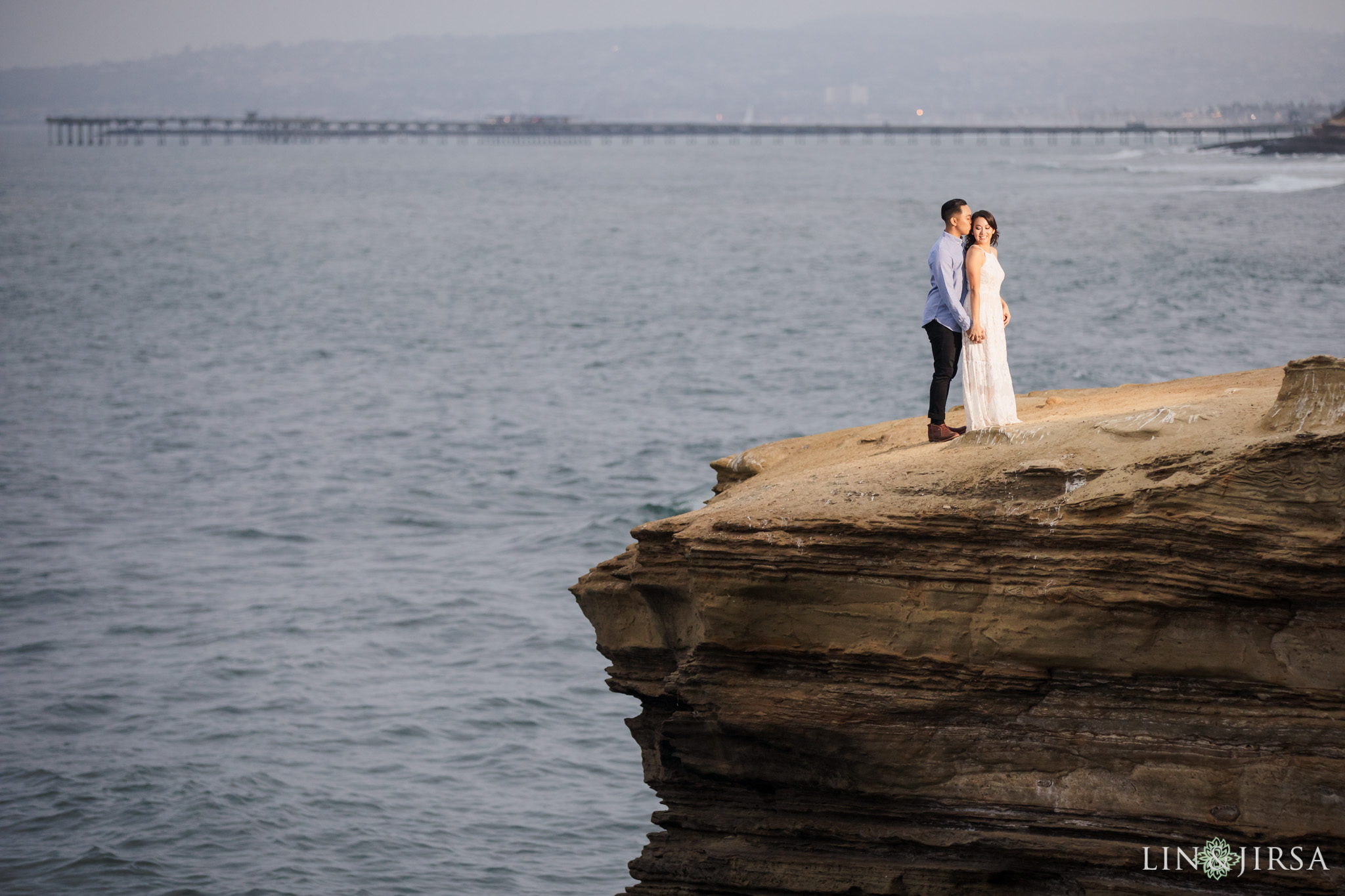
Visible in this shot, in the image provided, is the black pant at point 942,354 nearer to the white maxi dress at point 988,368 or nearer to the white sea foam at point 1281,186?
the white maxi dress at point 988,368

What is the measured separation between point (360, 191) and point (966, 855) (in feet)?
511

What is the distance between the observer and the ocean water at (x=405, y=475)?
1792 centimetres

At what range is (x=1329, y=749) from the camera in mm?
8969

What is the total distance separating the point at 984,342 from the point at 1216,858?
4980mm

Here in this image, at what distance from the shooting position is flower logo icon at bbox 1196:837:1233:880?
30.4ft

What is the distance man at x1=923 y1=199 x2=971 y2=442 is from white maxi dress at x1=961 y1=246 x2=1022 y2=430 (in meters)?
0.13

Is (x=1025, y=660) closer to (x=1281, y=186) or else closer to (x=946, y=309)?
(x=946, y=309)

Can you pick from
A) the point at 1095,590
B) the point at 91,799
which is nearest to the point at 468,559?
the point at 91,799

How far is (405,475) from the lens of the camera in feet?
114

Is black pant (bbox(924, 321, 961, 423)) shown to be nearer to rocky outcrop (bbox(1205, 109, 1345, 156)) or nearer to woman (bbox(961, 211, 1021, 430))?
woman (bbox(961, 211, 1021, 430))

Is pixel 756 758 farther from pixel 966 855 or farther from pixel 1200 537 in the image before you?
pixel 1200 537

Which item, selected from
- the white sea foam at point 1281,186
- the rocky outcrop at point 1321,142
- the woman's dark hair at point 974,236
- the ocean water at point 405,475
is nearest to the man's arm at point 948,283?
the woman's dark hair at point 974,236

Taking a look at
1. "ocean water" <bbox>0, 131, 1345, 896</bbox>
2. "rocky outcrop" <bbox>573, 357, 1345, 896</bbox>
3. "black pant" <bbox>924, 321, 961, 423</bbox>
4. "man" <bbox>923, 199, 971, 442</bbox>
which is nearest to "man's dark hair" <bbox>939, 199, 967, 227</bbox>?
"man" <bbox>923, 199, 971, 442</bbox>

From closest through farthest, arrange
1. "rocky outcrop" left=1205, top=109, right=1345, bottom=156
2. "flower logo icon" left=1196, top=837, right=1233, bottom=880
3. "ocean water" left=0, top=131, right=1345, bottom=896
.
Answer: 1. "flower logo icon" left=1196, top=837, right=1233, bottom=880
2. "ocean water" left=0, top=131, right=1345, bottom=896
3. "rocky outcrop" left=1205, top=109, right=1345, bottom=156
